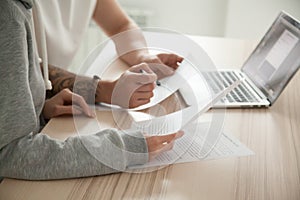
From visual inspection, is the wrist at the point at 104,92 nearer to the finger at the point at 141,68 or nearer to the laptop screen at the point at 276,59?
the finger at the point at 141,68

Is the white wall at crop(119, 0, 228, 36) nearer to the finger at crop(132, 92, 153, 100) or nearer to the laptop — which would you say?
the laptop

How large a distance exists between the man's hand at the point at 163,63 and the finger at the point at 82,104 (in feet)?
0.78

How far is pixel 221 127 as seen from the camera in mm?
1003

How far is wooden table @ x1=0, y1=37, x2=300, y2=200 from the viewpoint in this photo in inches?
30.0

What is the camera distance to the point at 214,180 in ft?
2.64

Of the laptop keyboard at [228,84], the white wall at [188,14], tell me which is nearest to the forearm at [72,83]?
the laptop keyboard at [228,84]

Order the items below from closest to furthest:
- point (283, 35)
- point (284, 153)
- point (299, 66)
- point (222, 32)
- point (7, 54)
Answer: point (7, 54) → point (284, 153) → point (299, 66) → point (283, 35) → point (222, 32)

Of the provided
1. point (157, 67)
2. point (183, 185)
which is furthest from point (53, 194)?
point (157, 67)

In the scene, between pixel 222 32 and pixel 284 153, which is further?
pixel 222 32

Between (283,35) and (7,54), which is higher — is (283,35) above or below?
above

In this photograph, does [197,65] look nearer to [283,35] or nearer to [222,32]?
[283,35]

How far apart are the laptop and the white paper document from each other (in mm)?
153

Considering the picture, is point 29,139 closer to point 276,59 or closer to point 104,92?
point 104,92

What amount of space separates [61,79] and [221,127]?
44 centimetres
